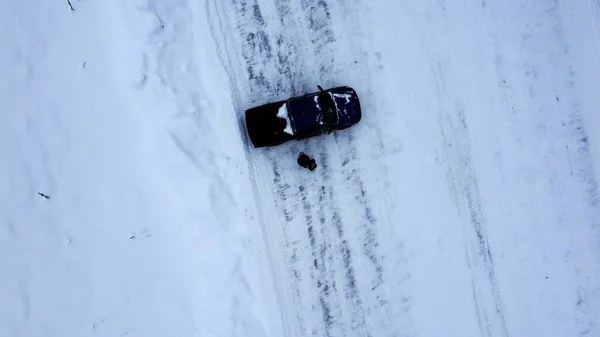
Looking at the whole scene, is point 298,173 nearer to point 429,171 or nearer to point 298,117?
point 298,117

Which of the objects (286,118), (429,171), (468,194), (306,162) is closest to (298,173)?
(306,162)

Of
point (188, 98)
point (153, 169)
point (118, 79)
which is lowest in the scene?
point (153, 169)

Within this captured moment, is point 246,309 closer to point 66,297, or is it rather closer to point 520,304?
point 66,297

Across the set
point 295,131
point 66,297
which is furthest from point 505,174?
point 66,297

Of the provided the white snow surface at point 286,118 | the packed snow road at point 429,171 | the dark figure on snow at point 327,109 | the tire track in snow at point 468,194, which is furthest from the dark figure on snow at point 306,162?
the tire track in snow at point 468,194

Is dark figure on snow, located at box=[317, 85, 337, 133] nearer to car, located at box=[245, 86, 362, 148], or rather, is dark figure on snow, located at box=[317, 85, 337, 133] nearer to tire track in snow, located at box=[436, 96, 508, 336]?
car, located at box=[245, 86, 362, 148]

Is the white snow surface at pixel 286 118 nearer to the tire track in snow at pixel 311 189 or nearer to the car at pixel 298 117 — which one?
the car at pixel 298 117

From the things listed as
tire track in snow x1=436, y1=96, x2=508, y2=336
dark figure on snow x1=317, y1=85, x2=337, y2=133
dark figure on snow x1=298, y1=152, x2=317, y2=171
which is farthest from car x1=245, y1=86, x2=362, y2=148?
tire track in snow x1=436, y1=96, x2=508, y2=336
